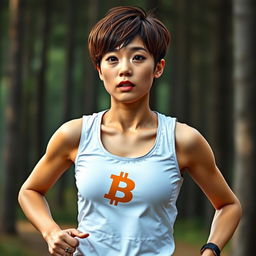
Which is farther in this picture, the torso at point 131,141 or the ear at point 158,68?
the ear at point 158,68

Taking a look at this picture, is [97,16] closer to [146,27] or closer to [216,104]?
[216,104]

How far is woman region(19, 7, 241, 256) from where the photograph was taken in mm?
4125

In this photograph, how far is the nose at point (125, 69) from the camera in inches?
165

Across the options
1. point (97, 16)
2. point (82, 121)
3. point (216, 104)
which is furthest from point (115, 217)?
point (97, 16)

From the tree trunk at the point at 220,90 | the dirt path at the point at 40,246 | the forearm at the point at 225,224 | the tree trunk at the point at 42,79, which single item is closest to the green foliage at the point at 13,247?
the dirt path at the point at 40,246

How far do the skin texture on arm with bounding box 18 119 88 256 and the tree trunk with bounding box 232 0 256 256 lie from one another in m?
9.51

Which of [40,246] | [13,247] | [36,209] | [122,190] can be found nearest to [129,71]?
[122,190]

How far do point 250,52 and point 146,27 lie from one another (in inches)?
375

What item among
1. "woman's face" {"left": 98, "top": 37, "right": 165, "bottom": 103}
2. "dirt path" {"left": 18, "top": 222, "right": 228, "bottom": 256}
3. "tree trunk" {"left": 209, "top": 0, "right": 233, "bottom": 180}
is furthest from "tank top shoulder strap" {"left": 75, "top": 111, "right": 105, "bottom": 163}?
"tree trunk" {"left": 209, "top": 0, "right": 233, "bottom": 180}

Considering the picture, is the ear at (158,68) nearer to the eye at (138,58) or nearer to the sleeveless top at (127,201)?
the eye at (138,58)

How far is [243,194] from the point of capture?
46.0 feet

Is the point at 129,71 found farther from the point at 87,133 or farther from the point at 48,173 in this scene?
the point at 48,173

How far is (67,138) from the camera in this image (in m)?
4.29

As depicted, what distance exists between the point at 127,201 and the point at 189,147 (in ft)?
1.33
